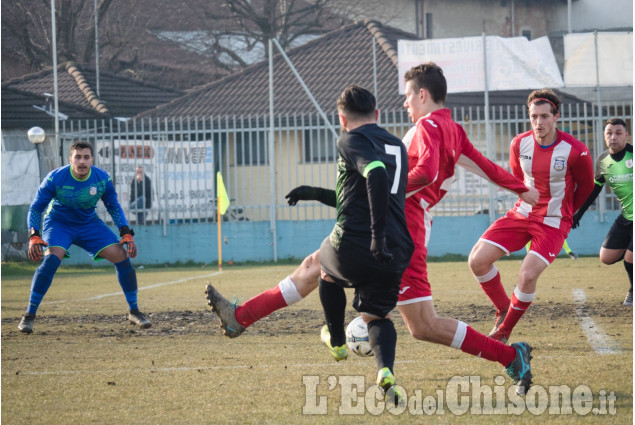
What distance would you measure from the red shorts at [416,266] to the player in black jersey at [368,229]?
209 mm

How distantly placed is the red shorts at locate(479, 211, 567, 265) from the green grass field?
2.54ft

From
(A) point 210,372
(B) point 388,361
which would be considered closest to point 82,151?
(A) point 210,372

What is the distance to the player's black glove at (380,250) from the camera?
194 inches

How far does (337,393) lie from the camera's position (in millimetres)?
5676

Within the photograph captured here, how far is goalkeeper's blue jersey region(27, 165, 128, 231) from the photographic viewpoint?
9.34 meters

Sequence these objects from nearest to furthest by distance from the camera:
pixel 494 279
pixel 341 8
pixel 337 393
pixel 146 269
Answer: pixel 337 393
pixel 494 279
pixel 146 269
pixel 341 8

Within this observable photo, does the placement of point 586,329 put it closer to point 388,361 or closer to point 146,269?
point 388,361

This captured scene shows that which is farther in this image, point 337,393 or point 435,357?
point 435,357

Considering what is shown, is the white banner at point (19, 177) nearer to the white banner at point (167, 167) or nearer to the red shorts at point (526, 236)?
the white banner at point (167, 167)

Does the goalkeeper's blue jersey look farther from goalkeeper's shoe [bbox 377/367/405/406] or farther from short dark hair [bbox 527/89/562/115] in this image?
goalkeeper's shoe [bbox 377/367/405/406]

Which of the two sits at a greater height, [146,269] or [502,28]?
[502,28]

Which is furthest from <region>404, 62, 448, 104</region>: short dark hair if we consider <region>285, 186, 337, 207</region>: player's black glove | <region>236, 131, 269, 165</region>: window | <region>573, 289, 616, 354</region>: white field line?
A: <region>236, 131, 269, 165</region>: window

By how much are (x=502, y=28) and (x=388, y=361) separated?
3978cm

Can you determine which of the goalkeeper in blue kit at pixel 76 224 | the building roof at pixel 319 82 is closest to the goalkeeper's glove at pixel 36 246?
A: the goalkeeper in blue kit at pixel 76 224
